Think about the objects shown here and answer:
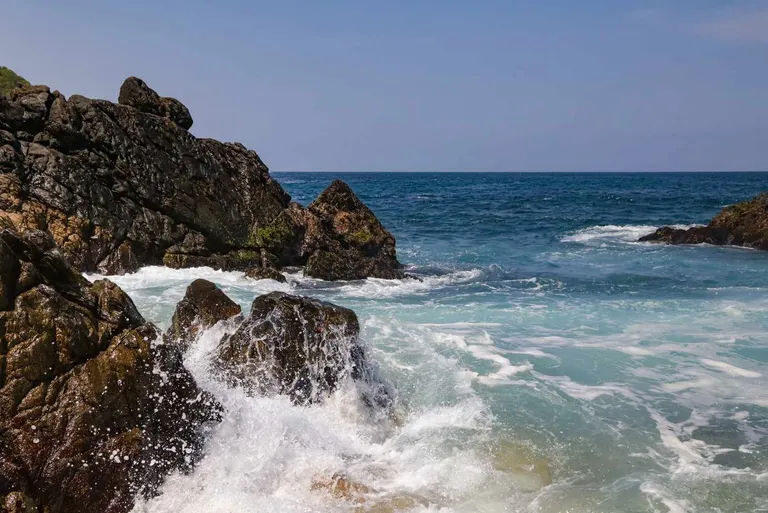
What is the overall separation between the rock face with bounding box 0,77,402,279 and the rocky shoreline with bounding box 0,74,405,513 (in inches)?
1.8

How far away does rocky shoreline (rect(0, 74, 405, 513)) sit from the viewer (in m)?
5.61

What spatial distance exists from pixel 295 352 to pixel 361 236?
477 inches

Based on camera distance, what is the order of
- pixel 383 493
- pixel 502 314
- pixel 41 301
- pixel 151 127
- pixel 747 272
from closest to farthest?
pixel 41 301, pixel 383 493, pixel 502 314, pixel 151 127, pixel 747 272

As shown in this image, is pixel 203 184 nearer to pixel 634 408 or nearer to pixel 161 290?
pixel 161 290

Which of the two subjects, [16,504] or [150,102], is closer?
[16,504]

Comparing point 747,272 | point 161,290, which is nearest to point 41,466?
point 161,290

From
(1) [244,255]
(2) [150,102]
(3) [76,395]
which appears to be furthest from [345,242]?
(3) [76,395]

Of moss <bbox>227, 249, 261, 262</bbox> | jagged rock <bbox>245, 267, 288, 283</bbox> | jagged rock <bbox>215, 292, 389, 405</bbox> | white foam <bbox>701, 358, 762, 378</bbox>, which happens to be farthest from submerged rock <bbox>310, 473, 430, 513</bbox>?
moss <bbox>227, 249, 261, 262</bbox>

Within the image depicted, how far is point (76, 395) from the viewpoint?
580cm

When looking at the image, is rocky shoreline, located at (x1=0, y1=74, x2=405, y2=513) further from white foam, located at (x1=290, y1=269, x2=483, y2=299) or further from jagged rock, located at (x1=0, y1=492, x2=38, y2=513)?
white foam, located at (x1=290, y1=269, x2=483, y2=299)

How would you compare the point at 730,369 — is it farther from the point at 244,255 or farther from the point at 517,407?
the point at 244,255

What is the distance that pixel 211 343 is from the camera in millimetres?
8711

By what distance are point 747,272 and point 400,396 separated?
16718 millimetres

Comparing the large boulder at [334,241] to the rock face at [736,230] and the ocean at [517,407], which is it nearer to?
the ocean at [517,407]
